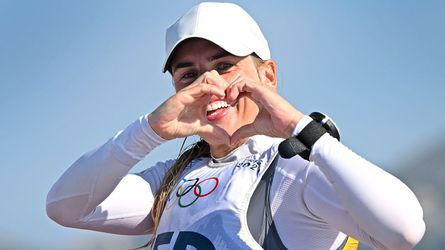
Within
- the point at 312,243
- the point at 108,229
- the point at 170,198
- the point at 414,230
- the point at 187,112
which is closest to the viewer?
the point at 414,230

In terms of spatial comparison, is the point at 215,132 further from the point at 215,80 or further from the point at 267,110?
the point at 267,110

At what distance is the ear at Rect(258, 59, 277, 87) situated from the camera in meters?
4.20

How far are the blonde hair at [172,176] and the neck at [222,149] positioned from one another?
0.65 ft

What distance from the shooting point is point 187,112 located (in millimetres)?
3842

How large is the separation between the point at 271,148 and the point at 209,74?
0.51 meters

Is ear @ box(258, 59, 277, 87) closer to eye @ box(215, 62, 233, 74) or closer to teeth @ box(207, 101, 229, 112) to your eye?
eye @ box(215, 62, 233, 74)

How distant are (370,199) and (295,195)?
0.44 meters

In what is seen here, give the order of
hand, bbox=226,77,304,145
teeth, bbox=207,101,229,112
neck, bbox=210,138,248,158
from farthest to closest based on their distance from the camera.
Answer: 1. neck, bbox=210,138,248,158
2. teeth, bbox=207,101,229,112
3. hand, bbox=226,77,304,145

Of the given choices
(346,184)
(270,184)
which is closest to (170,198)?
(270,184)

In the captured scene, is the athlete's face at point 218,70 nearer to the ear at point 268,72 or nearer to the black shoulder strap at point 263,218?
the ear at point 268,72

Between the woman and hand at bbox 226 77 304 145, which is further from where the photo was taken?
hand at bbox 226 77 304 145

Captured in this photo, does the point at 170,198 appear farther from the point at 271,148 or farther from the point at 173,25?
the point at 173,25

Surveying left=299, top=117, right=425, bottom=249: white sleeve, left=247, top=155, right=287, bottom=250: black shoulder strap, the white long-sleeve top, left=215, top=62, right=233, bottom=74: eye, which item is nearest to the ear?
left=215, top=62, right=233, bottom=74: eye

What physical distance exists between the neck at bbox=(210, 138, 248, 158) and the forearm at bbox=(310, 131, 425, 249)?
2.99 feet
